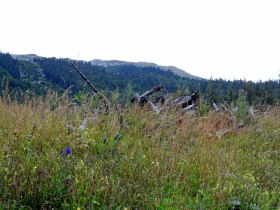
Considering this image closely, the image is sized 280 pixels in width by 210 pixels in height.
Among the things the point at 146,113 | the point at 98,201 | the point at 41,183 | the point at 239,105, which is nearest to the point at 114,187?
the point at 98,201

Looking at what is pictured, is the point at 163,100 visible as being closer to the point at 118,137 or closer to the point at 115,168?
the point at 118,137

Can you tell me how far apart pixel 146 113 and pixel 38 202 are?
3.70m

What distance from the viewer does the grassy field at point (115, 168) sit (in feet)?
7.84

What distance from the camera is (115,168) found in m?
3.03

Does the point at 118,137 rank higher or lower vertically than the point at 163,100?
lower

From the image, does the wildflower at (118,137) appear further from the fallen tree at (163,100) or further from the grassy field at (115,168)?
the fallen tree at (163,100)

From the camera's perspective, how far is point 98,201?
244cm

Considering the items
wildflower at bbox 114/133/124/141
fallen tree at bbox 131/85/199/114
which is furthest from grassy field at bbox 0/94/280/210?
fallen tree at bbox 131/85/199/114

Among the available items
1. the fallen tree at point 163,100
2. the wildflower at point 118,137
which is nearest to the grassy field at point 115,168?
the wildflower at point 118,137

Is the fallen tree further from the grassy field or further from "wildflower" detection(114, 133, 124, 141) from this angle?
"wildflower" detection(114, 133, 124, 141)

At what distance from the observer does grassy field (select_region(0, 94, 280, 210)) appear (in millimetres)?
2389

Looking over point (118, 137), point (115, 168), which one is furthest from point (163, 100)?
point (115, 168)

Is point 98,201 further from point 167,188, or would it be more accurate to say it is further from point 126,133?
point 126,133

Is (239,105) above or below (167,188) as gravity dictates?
above
